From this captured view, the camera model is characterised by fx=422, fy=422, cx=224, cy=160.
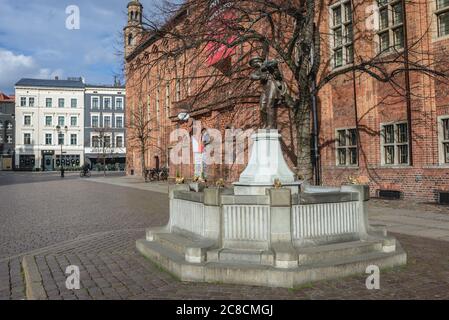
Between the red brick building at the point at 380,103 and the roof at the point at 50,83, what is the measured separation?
6048cm

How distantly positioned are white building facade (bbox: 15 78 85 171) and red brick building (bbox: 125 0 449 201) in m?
58.9

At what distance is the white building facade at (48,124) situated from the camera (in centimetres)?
7356

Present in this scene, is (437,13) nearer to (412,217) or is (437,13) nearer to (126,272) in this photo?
(412,217)

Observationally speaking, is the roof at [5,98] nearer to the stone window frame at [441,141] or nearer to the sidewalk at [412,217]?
the sidewalk at [412,217]

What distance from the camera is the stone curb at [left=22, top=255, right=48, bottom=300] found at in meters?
5.34

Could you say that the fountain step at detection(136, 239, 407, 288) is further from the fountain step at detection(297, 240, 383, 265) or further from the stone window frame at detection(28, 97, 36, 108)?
the stone window frame at detection(28, 97, 36, 108)

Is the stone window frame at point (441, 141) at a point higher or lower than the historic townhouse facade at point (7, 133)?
lower

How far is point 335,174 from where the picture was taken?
19.7 metres

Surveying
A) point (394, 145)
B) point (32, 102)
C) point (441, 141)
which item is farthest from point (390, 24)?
point (32, 102)

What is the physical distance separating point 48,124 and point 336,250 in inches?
3007

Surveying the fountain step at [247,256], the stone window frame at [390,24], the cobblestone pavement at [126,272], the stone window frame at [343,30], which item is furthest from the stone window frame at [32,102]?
the fountain step at [247,256]

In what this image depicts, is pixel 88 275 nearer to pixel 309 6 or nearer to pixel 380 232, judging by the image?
pixel 380 232

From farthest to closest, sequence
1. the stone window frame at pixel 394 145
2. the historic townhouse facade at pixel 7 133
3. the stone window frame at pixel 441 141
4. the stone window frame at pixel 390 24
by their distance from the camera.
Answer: the historic townhouse facade at pixel 7 133 → the stone window frame at pixel 390 24 → the stone window frame at pixel 394 145 → the stone window frame at pixel 441 141
